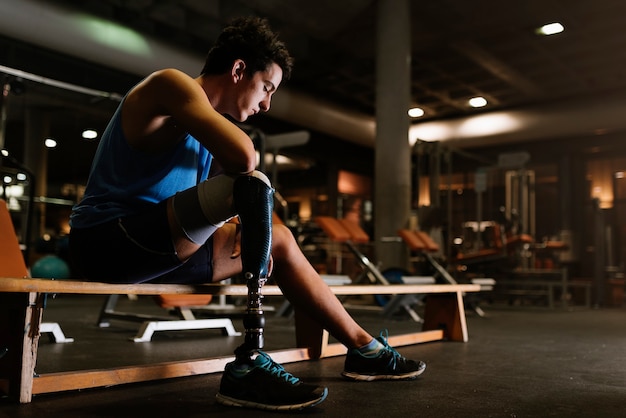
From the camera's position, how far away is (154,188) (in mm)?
1375

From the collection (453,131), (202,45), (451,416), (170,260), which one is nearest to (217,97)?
(170,260)

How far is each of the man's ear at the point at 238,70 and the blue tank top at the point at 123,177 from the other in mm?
187

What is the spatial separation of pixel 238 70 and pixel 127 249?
492 mm

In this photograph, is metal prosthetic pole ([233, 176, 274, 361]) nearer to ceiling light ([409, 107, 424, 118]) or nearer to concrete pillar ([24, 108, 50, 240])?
concrete pillar ([24, 108, 50, 240])

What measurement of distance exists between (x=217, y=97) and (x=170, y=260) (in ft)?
1.34

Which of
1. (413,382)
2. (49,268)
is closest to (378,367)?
(413,382)

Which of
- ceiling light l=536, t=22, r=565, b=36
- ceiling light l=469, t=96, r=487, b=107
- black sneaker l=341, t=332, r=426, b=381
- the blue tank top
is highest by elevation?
ceiling light l=536, t=22, r=565, b=36

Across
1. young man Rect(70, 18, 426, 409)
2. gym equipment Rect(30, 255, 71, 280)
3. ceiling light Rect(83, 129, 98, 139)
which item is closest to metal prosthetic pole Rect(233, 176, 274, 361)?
young man Rect(70, 18, 426, 409)

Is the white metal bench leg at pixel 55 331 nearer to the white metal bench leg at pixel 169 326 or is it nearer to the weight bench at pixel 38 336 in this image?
the white metal bench leg at pixel 169 326

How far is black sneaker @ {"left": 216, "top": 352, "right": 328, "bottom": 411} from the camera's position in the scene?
1.26m

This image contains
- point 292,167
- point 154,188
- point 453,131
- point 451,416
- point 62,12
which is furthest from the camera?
point 292,167

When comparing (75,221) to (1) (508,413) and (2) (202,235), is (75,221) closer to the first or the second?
(2) (202,235)

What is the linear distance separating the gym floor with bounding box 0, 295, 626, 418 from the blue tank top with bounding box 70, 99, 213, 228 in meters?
0.43

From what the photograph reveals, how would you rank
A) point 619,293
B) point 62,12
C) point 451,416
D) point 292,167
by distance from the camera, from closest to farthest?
point 451,416
point 62,12
point 619,293
point 292,167
